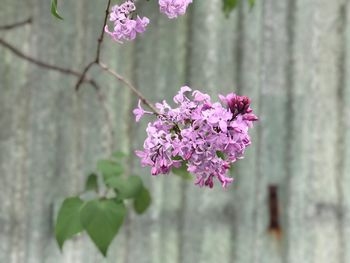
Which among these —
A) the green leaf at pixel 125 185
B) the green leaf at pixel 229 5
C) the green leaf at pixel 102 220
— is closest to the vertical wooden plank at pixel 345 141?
the green leaf at pixel 229 5

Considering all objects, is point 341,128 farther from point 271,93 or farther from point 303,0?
point 303,0

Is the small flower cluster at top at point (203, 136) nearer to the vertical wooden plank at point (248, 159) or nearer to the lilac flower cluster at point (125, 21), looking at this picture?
the lilac flower cluster at point (125, 21)

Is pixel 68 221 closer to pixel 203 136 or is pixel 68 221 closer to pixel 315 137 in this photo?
pixel 203 136

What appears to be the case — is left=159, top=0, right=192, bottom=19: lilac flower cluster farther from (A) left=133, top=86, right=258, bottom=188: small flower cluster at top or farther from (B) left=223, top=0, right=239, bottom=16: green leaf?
(B) left=223, top=0, right=239, bottom=16: green leaf

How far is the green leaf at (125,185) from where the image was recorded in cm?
159

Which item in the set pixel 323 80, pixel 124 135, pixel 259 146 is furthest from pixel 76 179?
pixel 323 80

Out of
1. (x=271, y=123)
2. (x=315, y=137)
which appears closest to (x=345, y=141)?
(x=315, y=137)

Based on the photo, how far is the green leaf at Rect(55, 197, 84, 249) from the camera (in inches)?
59.7

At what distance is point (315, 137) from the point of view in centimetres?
212

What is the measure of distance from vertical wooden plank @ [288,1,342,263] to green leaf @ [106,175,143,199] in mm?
699

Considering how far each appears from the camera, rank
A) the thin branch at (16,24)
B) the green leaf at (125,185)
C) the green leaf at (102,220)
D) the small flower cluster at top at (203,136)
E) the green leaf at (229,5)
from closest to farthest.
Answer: the small flower cluster at top at (203,136), the green leaf at (102,220), the green leaf at (125,185), the green leaf at (229,5), the thin branch at (16,24)

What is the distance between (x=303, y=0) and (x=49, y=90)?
920 millimetres

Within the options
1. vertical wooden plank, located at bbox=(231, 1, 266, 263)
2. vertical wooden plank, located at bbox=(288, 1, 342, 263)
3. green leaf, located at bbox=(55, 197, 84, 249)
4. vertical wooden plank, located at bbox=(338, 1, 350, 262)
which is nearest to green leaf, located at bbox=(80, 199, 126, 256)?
green leaf, located at bbox=(55, 197, 84, 249)

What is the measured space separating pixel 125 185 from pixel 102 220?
0.49 ft
